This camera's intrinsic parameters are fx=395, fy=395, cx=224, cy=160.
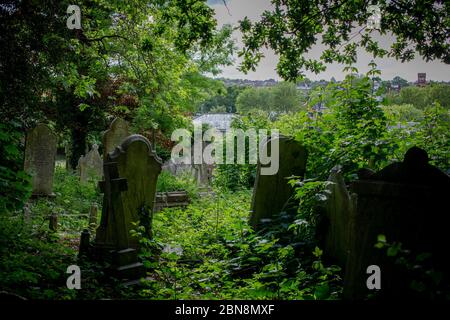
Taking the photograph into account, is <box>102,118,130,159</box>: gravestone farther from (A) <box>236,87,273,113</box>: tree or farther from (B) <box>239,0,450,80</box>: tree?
(A) <box>236,87,273,113</box>: tree

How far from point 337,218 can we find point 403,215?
1.72 metres

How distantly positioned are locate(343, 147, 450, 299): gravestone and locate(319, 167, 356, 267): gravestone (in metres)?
1.29

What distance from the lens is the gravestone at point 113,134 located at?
38.2 ft

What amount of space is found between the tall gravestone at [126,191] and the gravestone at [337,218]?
2.68m

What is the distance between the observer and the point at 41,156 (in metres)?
10.6

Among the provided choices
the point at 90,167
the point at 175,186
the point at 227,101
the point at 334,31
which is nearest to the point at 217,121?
the point at 90,167

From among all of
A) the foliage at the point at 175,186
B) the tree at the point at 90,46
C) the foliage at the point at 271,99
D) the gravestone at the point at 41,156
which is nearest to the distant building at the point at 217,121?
the foliage at the point at 175,186

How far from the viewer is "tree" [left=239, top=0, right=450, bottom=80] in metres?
6.66

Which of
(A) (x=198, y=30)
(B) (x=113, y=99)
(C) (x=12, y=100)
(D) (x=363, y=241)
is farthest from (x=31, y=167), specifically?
(D) (x=363, y=241)

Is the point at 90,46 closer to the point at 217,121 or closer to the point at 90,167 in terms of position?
the point at 90,167

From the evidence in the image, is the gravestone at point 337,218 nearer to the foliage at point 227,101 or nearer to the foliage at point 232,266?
the foliage at point 232,266
